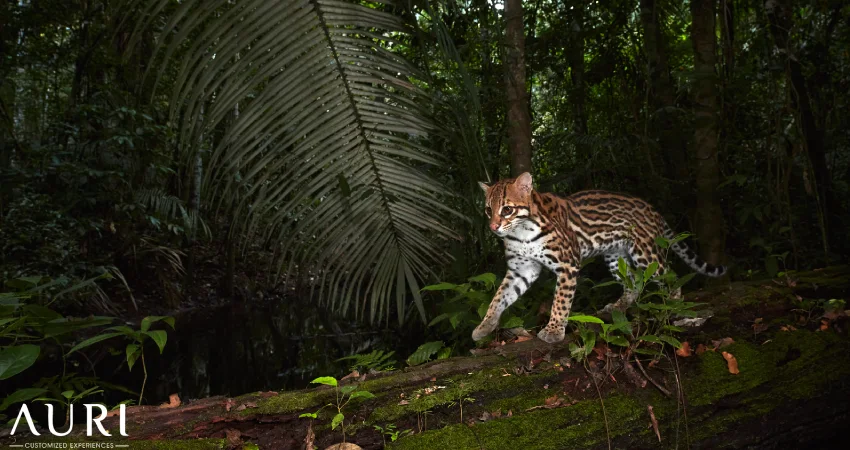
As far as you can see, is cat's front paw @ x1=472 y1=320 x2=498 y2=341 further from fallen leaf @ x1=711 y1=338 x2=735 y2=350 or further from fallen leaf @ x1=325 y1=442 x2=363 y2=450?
fallen leaf @ x1=325 y1=442 x2=363 y2=450

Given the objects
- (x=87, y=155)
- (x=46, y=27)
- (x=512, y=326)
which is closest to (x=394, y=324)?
(x=512, y=326)

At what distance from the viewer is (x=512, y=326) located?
346 cm

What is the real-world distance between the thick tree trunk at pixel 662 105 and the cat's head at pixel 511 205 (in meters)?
2.61

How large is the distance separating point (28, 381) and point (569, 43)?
665cm

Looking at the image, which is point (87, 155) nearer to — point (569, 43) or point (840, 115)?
point (569, 43)

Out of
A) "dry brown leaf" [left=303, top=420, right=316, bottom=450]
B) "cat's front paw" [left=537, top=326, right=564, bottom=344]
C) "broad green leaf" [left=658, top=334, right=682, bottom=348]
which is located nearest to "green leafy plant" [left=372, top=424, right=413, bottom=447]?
"dry brown leaf" [left=303, top=420, right=316, bottom=450]

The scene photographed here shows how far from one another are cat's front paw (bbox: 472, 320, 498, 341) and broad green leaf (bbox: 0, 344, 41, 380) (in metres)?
2.23

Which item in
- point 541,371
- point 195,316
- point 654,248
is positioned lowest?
point 541,371

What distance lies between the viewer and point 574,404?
262 centimetres

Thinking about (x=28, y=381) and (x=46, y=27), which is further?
(x=46, y=27)

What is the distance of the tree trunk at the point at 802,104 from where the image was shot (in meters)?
4.58

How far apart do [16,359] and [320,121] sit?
1557 millimetres

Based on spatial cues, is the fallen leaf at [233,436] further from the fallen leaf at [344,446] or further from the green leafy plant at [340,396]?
the fallen leaf at [344,446]

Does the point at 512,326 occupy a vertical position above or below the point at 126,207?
below
